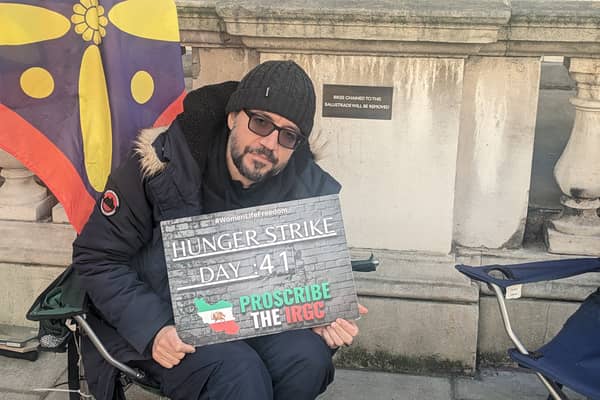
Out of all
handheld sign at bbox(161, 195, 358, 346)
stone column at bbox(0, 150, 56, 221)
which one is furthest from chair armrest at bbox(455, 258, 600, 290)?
stone column at bbox(0, 150, 56, 221)

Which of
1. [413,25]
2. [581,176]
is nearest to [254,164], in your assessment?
[413,25]

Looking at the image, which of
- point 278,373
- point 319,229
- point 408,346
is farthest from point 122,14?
point 408,346

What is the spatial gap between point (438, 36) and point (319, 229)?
115 cm

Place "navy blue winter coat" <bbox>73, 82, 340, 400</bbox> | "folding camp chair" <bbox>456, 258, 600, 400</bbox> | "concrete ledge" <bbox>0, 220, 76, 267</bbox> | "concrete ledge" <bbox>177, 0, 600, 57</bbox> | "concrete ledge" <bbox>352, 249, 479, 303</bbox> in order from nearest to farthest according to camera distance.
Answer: "navy blue winter coat" <bbox>73, 82, 340, 400</bbox> → "folding camp chair" <bbox>456, 258, 600, 400</bbox> → "concrete ledge" <bbox>177, 0, 600, 57</bbox> → "concrete ledge" <bbox>352, 249, 479, 303</bbox> → "concrete ledge" <bbox>0, 220, 76, 267</bbox>

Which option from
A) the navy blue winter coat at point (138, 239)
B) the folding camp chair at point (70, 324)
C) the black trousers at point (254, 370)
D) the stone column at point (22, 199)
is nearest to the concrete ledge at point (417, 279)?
the folding camp chair at point (70, 324)

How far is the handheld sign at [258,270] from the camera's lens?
2.33 meters

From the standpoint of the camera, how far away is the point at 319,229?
7.82 feet

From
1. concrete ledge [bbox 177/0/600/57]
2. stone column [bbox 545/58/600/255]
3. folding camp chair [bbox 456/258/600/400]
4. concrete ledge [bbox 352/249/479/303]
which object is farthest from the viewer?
concrete ledge [bbox 352/249/479/303]

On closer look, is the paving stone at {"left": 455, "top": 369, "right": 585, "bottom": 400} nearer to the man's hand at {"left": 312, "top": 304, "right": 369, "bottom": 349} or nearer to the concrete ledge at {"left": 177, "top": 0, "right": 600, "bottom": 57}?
the man's hand at {"left": 312, "top": 304, "right": 369, "bottom": 349}

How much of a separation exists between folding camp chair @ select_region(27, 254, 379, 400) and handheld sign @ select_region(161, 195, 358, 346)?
0.22 metres

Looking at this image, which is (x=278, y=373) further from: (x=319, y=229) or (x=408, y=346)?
(x=408, y=346)

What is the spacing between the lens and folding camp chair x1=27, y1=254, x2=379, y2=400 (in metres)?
2.43

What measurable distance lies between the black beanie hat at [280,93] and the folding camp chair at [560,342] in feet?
2.75

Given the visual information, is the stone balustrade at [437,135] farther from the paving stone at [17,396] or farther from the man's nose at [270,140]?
the paving stone at [17,396]
